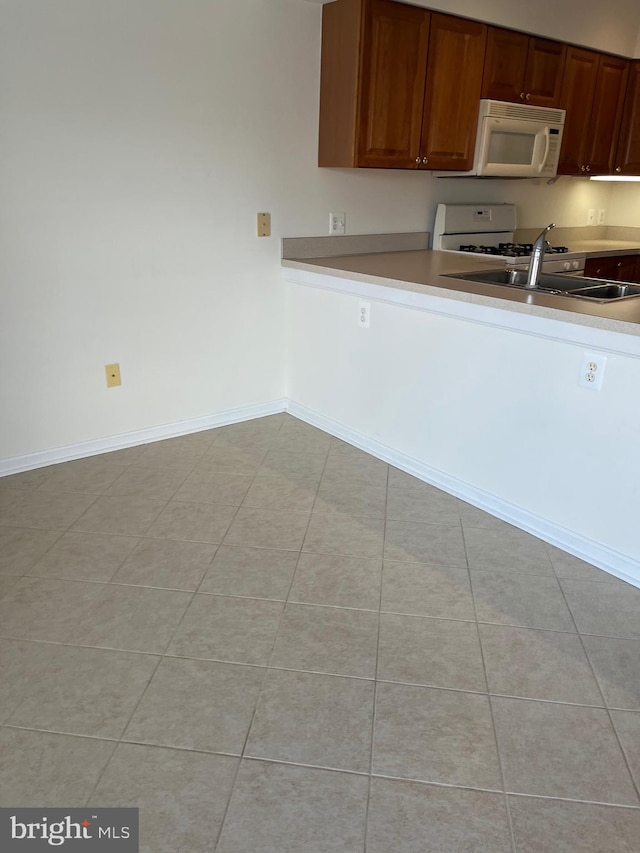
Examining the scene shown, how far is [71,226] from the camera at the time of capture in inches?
105

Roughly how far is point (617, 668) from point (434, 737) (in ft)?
2.00

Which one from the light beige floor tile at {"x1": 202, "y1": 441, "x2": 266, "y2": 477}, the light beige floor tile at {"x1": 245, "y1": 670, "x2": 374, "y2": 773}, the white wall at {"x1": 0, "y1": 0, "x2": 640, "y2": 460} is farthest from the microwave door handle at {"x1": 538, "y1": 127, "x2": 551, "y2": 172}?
the light beige floor tile at {"x1": 245, "y1": 670, "x2": 374, "y2": 773}

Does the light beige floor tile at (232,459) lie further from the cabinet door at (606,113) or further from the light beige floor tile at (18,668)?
the cabinet door at (606,113)

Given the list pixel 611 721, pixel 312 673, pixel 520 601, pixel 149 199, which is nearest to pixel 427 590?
pixel 520 601

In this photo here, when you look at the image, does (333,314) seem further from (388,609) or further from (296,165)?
(388,609)

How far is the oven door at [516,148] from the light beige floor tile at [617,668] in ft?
8.37

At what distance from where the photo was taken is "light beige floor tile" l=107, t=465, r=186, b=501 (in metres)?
2.70

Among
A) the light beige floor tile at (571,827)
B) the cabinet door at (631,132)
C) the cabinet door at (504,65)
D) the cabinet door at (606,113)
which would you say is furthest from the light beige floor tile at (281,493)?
the cabinet door at (631,132)

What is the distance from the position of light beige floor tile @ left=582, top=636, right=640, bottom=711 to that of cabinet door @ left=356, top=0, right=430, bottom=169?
2338mm

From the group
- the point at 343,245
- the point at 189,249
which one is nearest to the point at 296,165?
the point at 343,245

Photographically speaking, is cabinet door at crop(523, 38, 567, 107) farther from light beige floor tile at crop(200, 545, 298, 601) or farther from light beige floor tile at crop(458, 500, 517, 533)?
light beige floor tile at crop(200, 545, 298, 601)

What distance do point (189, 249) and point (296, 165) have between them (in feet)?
2.39

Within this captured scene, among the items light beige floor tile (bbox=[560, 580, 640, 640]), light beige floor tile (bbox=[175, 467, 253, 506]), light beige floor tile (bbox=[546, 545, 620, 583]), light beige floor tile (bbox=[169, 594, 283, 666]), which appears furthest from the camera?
light beige floor tile (bbox=[175, 467, 253, 506])

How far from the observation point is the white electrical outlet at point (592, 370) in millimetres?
2121
